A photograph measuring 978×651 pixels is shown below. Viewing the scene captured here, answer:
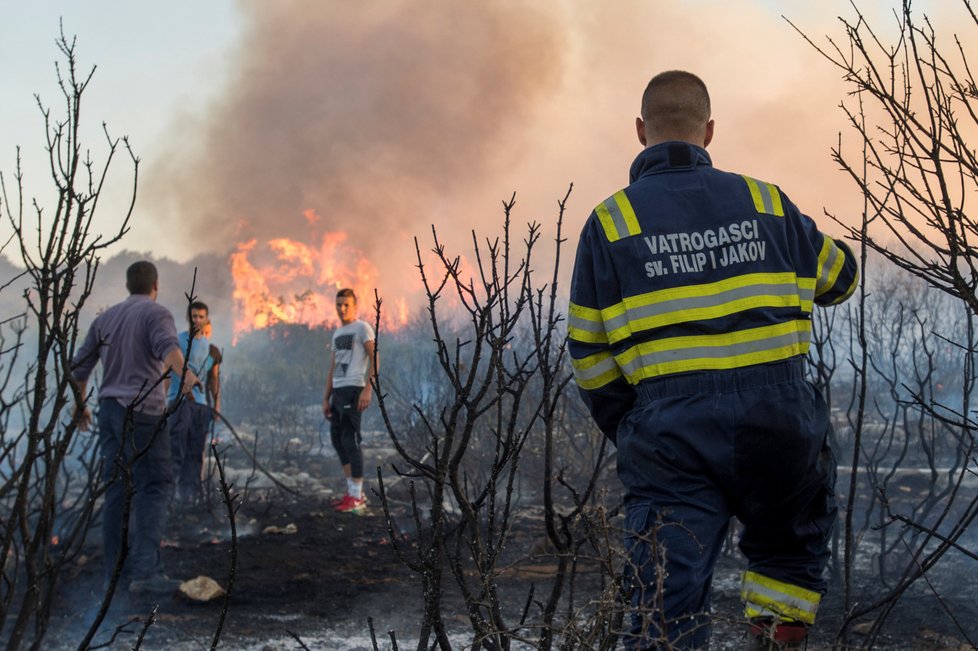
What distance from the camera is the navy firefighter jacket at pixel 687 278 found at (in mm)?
2176

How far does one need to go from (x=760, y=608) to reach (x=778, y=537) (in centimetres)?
19

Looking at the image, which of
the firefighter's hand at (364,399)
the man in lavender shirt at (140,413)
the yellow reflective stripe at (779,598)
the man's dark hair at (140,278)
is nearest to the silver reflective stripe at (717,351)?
the yellow reflective stripe at (779,598)

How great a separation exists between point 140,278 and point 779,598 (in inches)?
149

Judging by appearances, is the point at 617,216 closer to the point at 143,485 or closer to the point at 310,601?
the point at 310,601

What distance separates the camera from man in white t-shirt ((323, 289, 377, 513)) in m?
6.90

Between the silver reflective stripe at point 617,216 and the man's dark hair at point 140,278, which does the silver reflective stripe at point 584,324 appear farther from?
the man's dark hair at point 140,278

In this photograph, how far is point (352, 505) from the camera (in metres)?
6.91

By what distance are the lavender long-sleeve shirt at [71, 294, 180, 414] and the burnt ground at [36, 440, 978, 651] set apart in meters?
1.05

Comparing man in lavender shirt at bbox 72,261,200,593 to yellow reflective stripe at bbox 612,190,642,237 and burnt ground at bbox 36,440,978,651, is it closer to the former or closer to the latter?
burnt ground at bbox 36,440,978,651

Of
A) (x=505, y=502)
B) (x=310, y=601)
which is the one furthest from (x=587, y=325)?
(x=310, y=601)

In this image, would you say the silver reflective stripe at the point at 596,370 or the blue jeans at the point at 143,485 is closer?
the silver reflective stripe at the point at 596,370

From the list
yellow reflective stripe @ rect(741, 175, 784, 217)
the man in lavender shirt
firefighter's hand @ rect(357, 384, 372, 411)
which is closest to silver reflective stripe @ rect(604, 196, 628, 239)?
yellow reflective stripe @ rect(741, 175, 784, 217)

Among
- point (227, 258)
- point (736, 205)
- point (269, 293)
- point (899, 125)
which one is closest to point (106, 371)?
point (736, 205)

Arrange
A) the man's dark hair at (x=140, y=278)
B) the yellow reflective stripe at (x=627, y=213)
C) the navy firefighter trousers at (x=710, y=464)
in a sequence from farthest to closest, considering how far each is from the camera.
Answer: the man's dark hair at (x=140, y=278)
the yellow reflective stripe at (x=627, y=213)
the navy firefighter trousers at (x=710, y=464)
